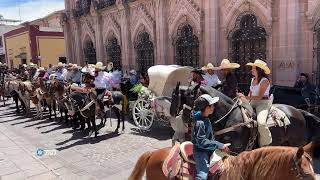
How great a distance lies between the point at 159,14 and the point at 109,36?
5.54 metres

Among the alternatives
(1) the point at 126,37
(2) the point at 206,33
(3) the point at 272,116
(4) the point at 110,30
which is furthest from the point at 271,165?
(4) the point at 110,30

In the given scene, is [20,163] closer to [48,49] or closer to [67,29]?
[67,29]

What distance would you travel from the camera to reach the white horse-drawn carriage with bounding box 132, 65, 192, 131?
9.73 meters

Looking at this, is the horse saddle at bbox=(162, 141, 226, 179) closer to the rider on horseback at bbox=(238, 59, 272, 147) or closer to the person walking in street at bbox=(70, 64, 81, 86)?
the rider on horseback at bbox=(238, 59, 272, 147)

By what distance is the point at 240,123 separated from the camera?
5262mm

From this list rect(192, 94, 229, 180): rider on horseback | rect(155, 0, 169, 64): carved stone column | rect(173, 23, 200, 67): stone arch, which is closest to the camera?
rect(192, 94, 229, 180): rider on horseback

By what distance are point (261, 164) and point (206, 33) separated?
10160mm

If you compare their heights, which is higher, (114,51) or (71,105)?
(114,51)

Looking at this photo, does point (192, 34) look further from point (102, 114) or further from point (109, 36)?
point (109, 36)

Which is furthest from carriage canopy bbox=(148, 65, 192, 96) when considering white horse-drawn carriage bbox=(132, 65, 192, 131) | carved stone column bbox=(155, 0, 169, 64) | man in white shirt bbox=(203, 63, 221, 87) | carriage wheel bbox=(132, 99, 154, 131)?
carved stone column bbox=(155, 0, 169, 64)

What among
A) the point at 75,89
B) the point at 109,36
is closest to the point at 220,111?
the point at 75,89

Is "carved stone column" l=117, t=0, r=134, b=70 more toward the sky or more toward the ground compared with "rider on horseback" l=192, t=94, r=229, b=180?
more toward the sky

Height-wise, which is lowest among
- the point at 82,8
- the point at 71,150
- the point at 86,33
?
the point at 71,150

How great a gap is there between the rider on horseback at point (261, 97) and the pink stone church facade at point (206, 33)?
15.5 feet
